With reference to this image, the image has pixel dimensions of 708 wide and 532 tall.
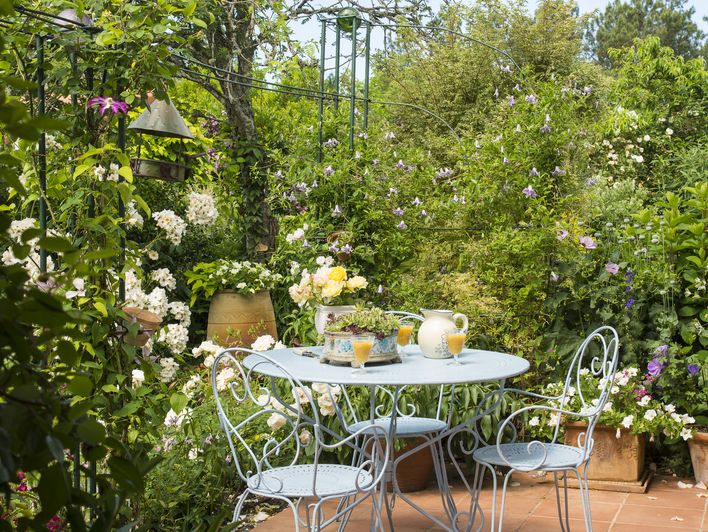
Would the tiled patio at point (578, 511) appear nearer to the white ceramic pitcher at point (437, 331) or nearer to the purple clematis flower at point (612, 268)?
the white ceramic pitcher at point (437, 331)

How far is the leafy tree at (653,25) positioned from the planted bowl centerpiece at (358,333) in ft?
77.3

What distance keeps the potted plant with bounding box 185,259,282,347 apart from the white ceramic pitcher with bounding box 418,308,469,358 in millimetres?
2610

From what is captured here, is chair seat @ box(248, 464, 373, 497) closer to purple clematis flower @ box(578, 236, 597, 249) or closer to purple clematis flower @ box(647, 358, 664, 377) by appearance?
purple clematis flower @ box(647, 358, 664, 377)

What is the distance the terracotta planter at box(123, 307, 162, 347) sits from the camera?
2.42 meters

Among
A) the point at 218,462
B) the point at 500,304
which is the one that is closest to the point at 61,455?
the point at 218,462

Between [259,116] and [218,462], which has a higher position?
[259,116]

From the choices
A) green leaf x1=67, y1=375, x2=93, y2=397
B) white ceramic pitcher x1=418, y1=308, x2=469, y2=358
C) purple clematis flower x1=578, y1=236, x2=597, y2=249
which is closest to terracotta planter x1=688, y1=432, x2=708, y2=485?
purple clematis flower x1=578, y1=236, x2=597, y2=249

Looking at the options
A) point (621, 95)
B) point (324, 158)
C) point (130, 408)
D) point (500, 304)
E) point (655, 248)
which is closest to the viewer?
point (130, 408)

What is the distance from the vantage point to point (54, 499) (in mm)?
695

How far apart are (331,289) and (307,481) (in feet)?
2.78

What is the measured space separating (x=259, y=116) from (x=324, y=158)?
2.58 metres

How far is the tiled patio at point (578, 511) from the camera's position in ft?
11.6

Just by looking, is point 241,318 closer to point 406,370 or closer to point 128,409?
point 406,370

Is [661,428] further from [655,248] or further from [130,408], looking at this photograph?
[130,408]
